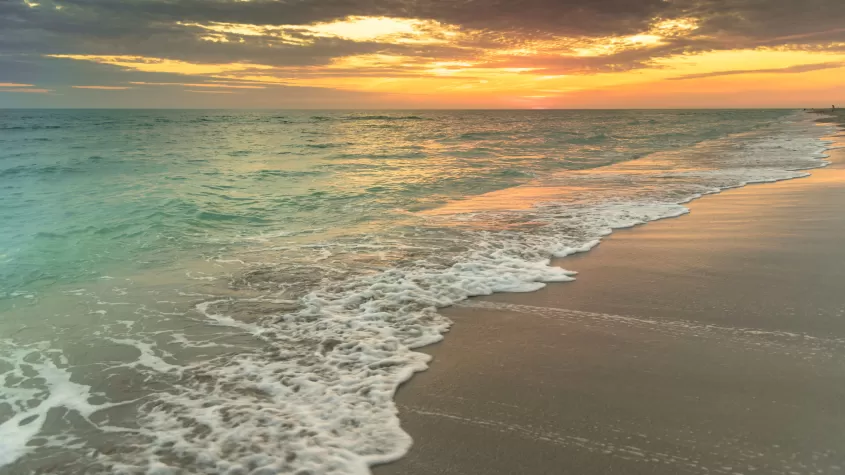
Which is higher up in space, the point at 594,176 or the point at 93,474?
the point at 594,176

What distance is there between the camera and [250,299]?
624 cm

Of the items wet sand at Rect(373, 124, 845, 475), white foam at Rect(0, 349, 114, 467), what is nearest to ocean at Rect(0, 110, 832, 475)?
white foam at Rect(0, 349, 114, 467)

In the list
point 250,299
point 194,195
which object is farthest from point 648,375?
point 194,195

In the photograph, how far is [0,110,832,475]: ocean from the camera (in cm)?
354

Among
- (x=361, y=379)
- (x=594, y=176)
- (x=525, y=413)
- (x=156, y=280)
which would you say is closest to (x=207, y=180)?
(x=156, y=280)

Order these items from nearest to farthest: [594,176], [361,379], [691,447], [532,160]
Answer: [691,447]
[361,379]
[594,176]
[532,160]

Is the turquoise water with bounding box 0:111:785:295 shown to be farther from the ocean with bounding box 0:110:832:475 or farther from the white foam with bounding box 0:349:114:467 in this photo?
the white foam with bounding box 0:349:114:467

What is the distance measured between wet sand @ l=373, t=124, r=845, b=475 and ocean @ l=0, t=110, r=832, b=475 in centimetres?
38

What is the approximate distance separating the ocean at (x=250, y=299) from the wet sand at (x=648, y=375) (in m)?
0.38

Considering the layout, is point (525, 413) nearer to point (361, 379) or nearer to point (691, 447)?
point (691, 447)

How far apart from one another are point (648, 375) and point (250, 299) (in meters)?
4.33

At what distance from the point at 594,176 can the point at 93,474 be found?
55.1ft

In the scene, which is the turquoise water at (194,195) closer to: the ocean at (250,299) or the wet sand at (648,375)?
the ocean at (250,299)

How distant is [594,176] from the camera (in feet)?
58.2
